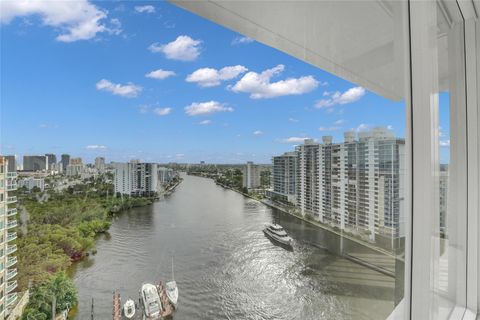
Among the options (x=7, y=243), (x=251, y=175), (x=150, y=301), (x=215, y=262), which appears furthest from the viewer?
(x=251, y=175)

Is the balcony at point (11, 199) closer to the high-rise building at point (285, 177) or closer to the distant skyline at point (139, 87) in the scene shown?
the distant skyline at point (139, 87)

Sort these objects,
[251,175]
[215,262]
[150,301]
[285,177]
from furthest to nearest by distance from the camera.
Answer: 1. [285,177]
2. [251,175]
3. [215,262]
4. [150,301]

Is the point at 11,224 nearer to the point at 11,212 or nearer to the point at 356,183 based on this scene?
the point at 11,212

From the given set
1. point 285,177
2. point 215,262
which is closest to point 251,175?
point 285,177

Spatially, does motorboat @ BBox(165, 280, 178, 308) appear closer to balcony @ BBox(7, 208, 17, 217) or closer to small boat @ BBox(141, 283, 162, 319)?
small boat @ BBox(141, 283, 162, 319)

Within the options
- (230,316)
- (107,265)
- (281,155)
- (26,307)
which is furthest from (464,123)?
(26,307)

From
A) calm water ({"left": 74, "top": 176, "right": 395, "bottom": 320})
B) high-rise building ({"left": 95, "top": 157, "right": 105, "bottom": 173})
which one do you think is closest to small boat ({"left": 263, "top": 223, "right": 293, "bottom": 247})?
calm water ({"left": 74, "top": 176, "right": 395, "bottom": 320})

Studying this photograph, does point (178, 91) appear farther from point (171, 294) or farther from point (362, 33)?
point (362, 33)
